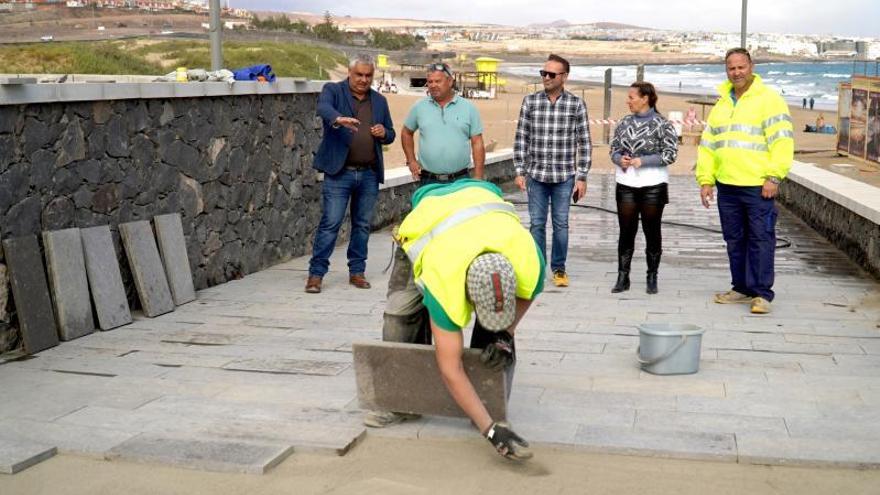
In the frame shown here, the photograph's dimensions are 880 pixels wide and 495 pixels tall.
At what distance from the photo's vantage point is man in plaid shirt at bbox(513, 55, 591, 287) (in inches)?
345

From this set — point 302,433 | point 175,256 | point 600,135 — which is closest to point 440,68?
point 175,256

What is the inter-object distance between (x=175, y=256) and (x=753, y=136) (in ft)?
13.4

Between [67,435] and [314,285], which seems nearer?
[67,435]

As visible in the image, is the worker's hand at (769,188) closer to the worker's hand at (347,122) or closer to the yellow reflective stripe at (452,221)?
the worker's hand at (347,122)

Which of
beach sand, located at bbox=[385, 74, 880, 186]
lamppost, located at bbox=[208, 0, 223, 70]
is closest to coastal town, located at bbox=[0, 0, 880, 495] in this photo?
lamppost, located at bbox=[208, 0, 223, 70]

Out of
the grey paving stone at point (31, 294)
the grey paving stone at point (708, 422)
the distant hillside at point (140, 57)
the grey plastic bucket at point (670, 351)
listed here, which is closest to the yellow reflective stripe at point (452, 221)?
the grey paving stone at point (708, 422)

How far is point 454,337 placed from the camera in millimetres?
4617

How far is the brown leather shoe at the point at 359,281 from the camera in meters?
8.91

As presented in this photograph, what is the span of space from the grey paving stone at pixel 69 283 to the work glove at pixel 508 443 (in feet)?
11.2

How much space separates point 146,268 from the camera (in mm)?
7855

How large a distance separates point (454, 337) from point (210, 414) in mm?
1424

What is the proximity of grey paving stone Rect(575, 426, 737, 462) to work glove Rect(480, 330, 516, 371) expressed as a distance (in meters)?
0.51

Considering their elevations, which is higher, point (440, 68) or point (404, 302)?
point (440, 68)

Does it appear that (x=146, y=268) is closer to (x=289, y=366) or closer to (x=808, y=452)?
(x=289, y=366)
